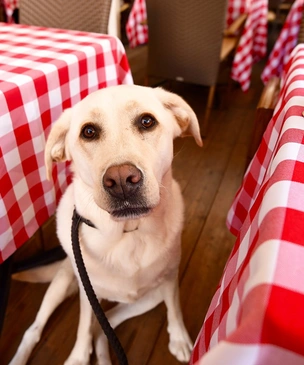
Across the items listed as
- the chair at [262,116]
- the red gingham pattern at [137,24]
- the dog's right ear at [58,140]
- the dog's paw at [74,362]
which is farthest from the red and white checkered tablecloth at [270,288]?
the red gingham pattern at [137,24]

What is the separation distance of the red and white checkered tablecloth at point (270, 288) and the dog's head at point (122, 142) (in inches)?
10.2

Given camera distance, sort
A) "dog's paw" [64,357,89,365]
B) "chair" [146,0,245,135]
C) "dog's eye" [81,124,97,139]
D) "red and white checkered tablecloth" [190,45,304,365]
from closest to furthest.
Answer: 1. "red and white checkered tablecloth" [190,45,304,365]
2. "dog's eye" [81,124,97,139]
3. "dog's paw" [64,357,89,365]
4. "chair" [146,0,245,135]

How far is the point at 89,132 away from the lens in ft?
2.60

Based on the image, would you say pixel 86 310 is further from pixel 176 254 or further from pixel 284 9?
pixel 284 9

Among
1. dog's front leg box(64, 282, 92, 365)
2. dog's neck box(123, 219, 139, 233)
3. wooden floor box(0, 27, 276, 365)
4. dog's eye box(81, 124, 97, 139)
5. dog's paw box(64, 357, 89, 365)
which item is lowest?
wooden floor box(0, 27, 276, 365)

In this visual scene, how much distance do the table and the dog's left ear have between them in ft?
6.17

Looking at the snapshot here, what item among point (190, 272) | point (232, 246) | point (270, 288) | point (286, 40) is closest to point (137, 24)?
point (286, 40)

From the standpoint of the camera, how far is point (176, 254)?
3.29 feet

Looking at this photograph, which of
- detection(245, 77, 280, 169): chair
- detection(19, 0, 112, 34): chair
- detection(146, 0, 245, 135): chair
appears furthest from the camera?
detection(146, 0, 245, 135): chair

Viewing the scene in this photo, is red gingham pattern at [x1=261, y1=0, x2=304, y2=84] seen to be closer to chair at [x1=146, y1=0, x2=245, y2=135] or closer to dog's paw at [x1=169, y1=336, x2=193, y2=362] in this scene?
chair at [x1=146, y1=0, x2=245, y2=135]

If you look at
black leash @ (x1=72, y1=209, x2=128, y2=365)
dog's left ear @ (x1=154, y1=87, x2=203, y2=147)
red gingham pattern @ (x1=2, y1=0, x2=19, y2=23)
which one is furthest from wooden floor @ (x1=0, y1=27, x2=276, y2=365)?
red gingham pattern @ (x1=2, y1=0, x2=19, y2=23)

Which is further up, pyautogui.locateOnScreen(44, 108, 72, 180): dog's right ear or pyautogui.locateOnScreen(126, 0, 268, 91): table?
pyautogui.locateOnScreen(44, 108, 72, 180): dog's right ear

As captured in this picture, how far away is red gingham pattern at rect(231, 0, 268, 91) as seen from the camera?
2.52 m

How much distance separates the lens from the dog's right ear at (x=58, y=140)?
2.72 ft
